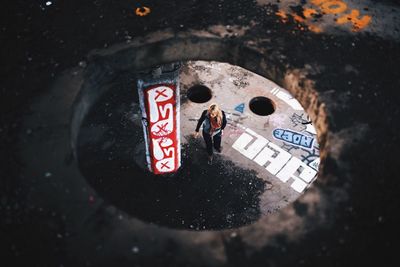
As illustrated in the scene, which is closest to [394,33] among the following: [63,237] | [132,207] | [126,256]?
[126,256]

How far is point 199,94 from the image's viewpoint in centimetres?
924

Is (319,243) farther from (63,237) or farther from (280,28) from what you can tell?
(280,28)

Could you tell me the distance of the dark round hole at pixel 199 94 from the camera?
911 centimetres

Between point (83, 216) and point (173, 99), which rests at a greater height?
point (83, 216)

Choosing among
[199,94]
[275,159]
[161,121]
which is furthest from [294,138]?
[161,121]

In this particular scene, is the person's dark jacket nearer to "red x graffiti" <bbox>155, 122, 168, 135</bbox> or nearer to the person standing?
the person standing

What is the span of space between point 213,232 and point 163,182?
178 inches

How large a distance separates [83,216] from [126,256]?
507mm

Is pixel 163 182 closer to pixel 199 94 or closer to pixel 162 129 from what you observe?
pixel 162 129

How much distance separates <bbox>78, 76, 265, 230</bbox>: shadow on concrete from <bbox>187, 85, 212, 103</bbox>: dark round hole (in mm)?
1336

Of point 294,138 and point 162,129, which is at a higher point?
point 162,129

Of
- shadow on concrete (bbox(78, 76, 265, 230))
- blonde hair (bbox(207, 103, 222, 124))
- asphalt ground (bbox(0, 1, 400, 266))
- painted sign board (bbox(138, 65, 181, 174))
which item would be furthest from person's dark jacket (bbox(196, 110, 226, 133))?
asphalt ground (bbox(0, 1, 400, 266))

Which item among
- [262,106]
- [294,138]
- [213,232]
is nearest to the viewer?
[213,232]

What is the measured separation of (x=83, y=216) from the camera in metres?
3.07
